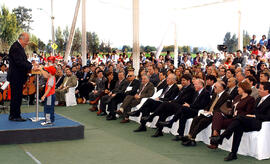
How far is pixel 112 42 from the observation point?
130 ft

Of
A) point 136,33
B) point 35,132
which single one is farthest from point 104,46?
point 35,132

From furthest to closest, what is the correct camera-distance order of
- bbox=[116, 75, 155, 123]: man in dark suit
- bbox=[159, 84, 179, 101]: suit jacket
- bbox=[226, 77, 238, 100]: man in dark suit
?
bbox=[116, 75, 155, 123]: man in dark suit
bbox=[159, 84, 179, 101]: suit jacket
bbox=[226, 77, 238, 100]: man in dark suit

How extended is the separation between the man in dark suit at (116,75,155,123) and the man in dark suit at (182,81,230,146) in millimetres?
2051

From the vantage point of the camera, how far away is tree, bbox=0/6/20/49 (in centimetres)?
3422

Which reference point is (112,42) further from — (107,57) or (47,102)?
(47,102)

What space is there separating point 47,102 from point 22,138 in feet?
2.24

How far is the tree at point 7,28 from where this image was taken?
34219 mm

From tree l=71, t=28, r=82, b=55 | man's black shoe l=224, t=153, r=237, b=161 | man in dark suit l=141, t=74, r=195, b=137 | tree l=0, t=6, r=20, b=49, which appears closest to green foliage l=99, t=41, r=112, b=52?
tree l=71, t=28, r=82, b=55

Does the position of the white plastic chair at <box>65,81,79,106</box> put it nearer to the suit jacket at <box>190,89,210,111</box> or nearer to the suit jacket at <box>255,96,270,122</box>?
the suit jacket at <box>190,89,210,111</box>

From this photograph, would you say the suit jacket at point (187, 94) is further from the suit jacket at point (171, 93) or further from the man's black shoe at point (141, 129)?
the man's black shoe at point (141, 129)

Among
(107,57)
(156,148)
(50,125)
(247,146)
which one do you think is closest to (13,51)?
(50,125)

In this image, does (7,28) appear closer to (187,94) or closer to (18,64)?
(18,64)

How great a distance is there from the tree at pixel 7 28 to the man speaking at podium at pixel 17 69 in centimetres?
2977

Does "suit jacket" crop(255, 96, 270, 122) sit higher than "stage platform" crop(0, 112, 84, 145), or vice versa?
"suit jacket" crop(255, 96, 270, 122)
